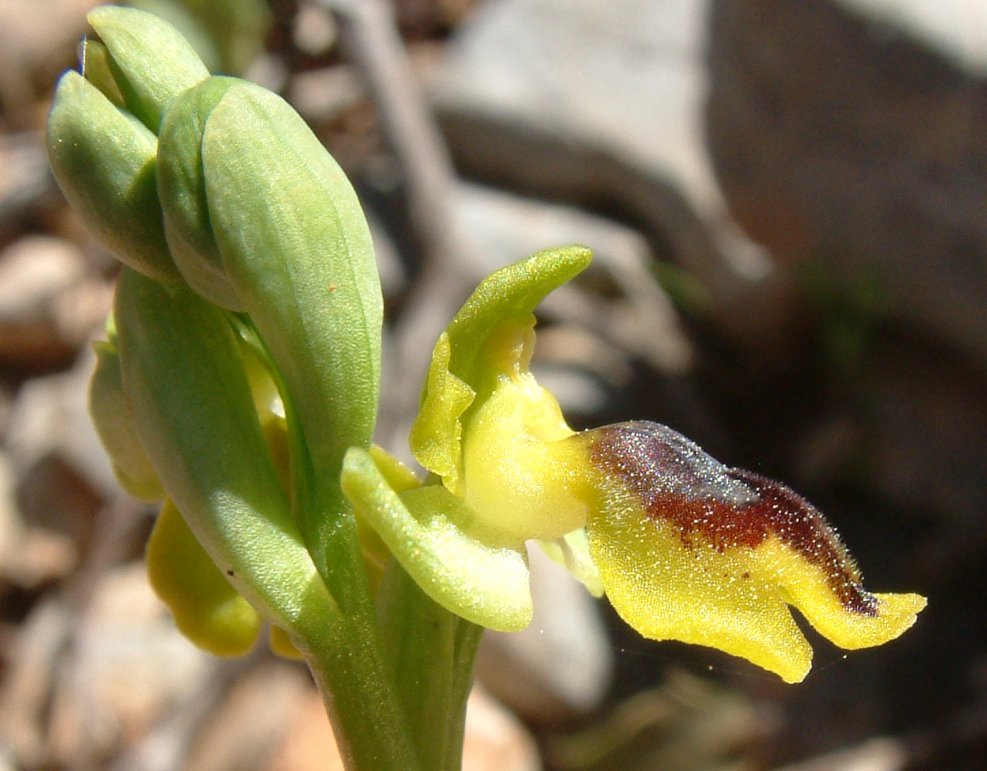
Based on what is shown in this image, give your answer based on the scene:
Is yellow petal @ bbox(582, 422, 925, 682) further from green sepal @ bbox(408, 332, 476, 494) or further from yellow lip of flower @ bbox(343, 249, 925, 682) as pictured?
green sepal @ bbox(408, 332, 476, 494)

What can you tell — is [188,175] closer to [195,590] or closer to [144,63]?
[144,63]

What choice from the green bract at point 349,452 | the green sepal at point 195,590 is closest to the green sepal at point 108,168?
the green bract at point 349,452

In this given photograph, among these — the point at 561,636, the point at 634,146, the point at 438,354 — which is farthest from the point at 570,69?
the point at 438,354

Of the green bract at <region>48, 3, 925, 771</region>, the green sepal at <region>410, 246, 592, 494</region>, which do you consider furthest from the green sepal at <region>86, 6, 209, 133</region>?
the green sepal at <region>410, 246, 592, 494</region>

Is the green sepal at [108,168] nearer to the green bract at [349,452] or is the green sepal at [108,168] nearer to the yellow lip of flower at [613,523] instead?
the green bract at [349,452]

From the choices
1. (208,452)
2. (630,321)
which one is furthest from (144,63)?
(630,321)

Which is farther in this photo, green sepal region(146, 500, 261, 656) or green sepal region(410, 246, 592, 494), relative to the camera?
green sepal region(146, 500, 261, 656)
